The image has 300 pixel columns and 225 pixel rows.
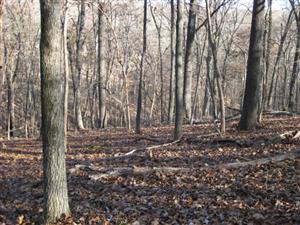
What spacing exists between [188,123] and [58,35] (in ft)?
51.5

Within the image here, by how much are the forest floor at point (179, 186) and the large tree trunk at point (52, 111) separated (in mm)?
487

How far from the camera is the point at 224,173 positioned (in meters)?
8.40

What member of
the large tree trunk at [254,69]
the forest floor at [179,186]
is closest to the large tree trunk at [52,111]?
the forest floor at [179,186]

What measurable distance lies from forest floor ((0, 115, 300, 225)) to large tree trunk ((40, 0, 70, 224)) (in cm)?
49

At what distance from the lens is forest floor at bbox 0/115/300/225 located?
628 cm

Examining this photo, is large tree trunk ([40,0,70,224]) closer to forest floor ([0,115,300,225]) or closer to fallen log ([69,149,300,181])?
forest floor ([0,115,300,225])

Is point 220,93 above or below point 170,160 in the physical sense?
above

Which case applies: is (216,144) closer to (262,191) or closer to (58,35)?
(262,191)

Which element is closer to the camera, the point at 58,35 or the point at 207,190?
the point at 58,35

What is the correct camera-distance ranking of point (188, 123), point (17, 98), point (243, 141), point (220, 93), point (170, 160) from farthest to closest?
1. point (17, 98)
2. point (188, 123)
3. point (220, 93)
4. point (243, 141)
5. point (170, 160)

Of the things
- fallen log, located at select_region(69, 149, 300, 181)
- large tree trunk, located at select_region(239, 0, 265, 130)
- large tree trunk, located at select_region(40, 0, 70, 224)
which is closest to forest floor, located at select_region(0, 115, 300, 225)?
fallen log, located at select_region(69, 149, 300, 181)


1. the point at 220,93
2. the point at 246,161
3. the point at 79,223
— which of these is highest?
the point at 220,93

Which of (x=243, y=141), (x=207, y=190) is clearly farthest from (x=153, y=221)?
(x=243, y=141)

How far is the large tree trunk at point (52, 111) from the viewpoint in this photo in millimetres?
5902
